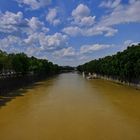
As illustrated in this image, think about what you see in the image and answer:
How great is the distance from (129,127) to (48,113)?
9608 mm

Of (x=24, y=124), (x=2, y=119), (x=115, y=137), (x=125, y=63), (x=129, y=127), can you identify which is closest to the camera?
(x=115, y=137)

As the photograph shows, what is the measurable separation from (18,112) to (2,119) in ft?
14.0

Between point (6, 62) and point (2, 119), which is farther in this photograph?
point (6, 62)

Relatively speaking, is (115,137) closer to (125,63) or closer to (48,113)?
(48,113)

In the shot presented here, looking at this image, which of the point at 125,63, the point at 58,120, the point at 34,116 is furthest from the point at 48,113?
the point at 125,63

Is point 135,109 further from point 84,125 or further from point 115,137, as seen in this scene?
point 115,137

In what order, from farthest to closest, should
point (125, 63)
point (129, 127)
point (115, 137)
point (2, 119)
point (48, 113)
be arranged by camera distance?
point (125, 63), point (48, 113), point (2, 119), point (129, 127), point (115, 137)

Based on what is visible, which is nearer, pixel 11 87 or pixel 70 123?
pixel 70 123

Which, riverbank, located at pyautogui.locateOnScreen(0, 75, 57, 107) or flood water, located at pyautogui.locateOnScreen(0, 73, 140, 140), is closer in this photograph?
flood water, located at pyautogui.locateOnScreen(0, 73, 140, 140)

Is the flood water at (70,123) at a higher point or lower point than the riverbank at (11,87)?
lower

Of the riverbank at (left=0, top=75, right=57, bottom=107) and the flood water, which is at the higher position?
the riverbank at (left=0, top=75, right=57, bottom=107)

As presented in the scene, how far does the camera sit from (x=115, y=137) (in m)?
19.6

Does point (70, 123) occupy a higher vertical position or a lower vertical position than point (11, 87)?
lower

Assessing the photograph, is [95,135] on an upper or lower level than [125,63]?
lower
